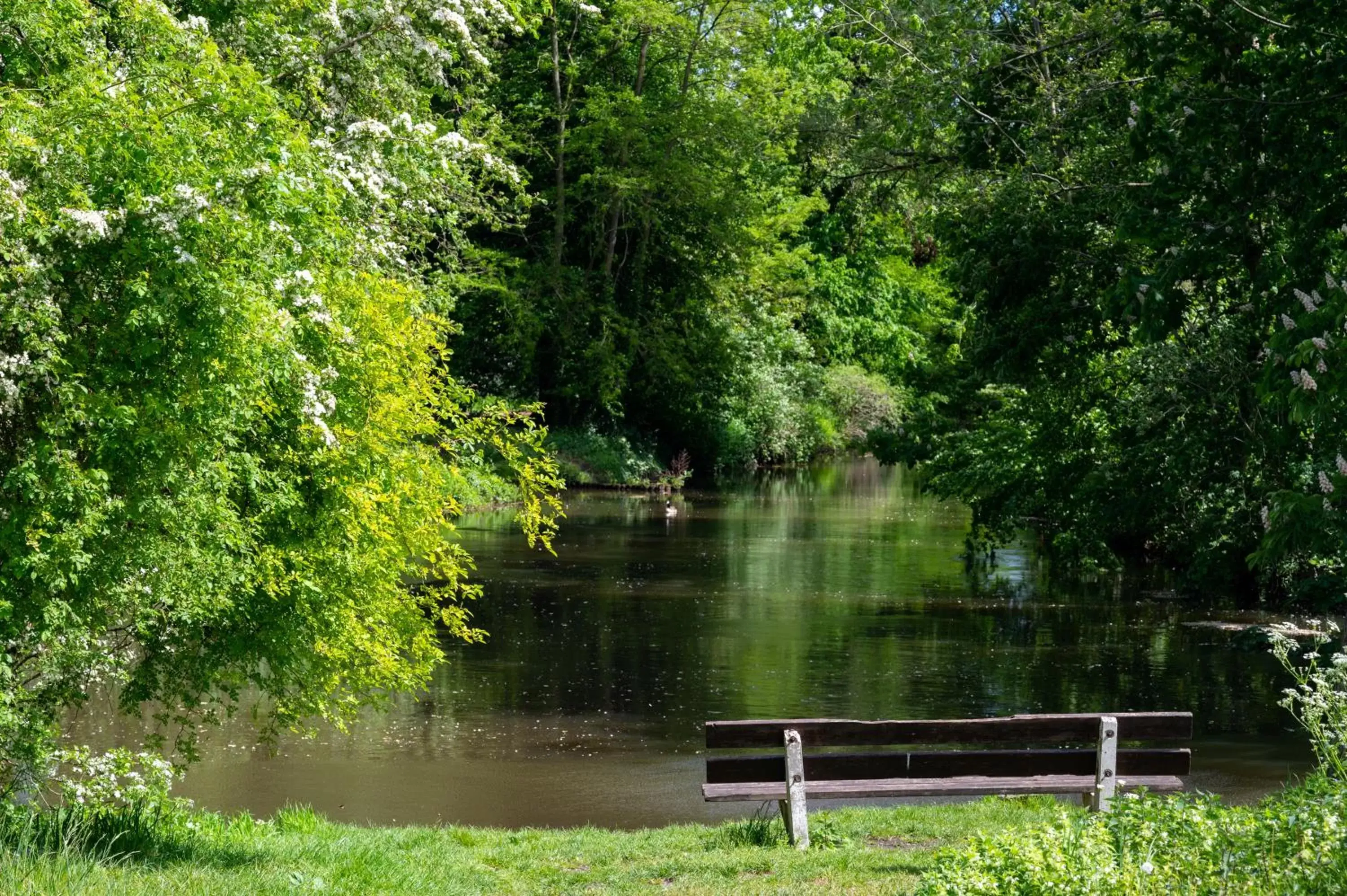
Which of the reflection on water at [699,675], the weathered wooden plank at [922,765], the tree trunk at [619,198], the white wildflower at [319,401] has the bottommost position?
the reflection on water at [699,675]

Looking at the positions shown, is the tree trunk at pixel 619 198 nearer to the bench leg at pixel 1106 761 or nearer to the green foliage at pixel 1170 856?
the bench leg at pixel 1106 761

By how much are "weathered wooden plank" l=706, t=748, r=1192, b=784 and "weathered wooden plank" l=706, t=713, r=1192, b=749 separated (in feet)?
0.30

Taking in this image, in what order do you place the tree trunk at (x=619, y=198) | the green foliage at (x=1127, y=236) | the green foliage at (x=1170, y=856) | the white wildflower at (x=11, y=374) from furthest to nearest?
the tree trunk at (x=619, y=198)
the green foliage at (x=1127, y=236)
the white wildflower at (x=11, y=374)
the green foliage at (x=1170, y=856)

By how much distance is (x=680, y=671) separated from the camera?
58.1ft

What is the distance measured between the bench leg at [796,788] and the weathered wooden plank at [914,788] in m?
0.06

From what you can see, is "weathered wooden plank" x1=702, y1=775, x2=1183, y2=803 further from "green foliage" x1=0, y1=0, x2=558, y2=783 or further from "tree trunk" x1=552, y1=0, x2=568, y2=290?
"tree trunk" x1=552, y1=0, x2=568, y2=290

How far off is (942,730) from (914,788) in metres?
0.39

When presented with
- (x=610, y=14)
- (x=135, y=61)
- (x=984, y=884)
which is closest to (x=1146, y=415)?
(x=135, y=61)

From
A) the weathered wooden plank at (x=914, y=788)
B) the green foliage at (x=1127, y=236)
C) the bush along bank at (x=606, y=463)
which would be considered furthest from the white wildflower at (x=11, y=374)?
the bush along bank at (x=606, y=463)

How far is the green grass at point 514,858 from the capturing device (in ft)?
20.8

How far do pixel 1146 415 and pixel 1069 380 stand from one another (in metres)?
1.52

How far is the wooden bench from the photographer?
898cm

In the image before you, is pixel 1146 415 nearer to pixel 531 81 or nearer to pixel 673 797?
pixel 673 797

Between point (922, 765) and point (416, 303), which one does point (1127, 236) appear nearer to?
point (922, 765)
